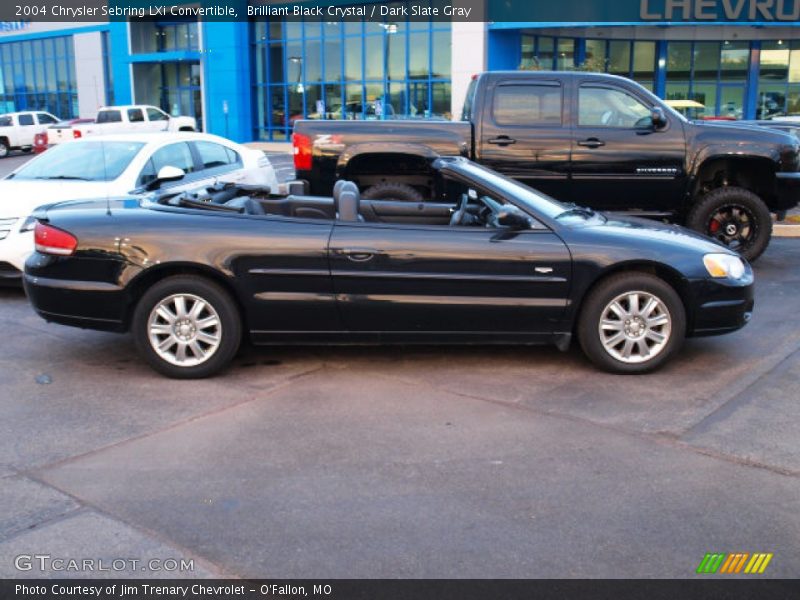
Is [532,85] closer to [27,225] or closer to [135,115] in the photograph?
[27,225]

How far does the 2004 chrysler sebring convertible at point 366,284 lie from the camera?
5.58 meters

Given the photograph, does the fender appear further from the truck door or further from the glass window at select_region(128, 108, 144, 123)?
the glass window at select_region(128, 108, 144, 123)

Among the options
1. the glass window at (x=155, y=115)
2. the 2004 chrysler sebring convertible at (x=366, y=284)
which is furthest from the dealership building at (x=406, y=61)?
the 2004 chrysler sebring convertible at (x=366, y=284)

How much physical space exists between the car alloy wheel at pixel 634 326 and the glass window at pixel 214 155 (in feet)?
18.8

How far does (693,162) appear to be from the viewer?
908 centimetres

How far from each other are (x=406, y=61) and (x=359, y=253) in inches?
1101

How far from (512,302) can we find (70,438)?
2873mm

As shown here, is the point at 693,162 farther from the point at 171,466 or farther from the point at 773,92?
the point at 773,92

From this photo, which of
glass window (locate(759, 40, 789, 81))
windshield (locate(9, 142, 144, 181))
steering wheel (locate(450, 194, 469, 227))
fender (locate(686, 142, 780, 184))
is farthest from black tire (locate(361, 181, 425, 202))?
glass window (locate(759, 40, 789, 81))

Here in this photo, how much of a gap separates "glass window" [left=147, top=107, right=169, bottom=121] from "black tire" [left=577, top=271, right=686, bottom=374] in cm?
2979

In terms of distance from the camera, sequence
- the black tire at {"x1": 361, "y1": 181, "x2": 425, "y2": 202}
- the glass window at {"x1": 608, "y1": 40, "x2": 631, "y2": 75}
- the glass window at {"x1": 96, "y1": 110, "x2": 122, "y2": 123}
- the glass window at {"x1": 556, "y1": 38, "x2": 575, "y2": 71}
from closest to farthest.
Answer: the black tire at {"x1": 361, "y1": 181, "x2": 425, "y2": 202} < the glass window at {"x1": 96, "y1": 110, "x2": 122, "y2": 123} < the glass window at {"x1": 556, "y1": 38, "x2": 575, "y2": 71} < the glass window at {"x1": 608, "y1": 40, "x2": 631, "y2": 75}

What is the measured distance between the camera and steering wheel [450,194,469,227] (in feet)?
20.4
